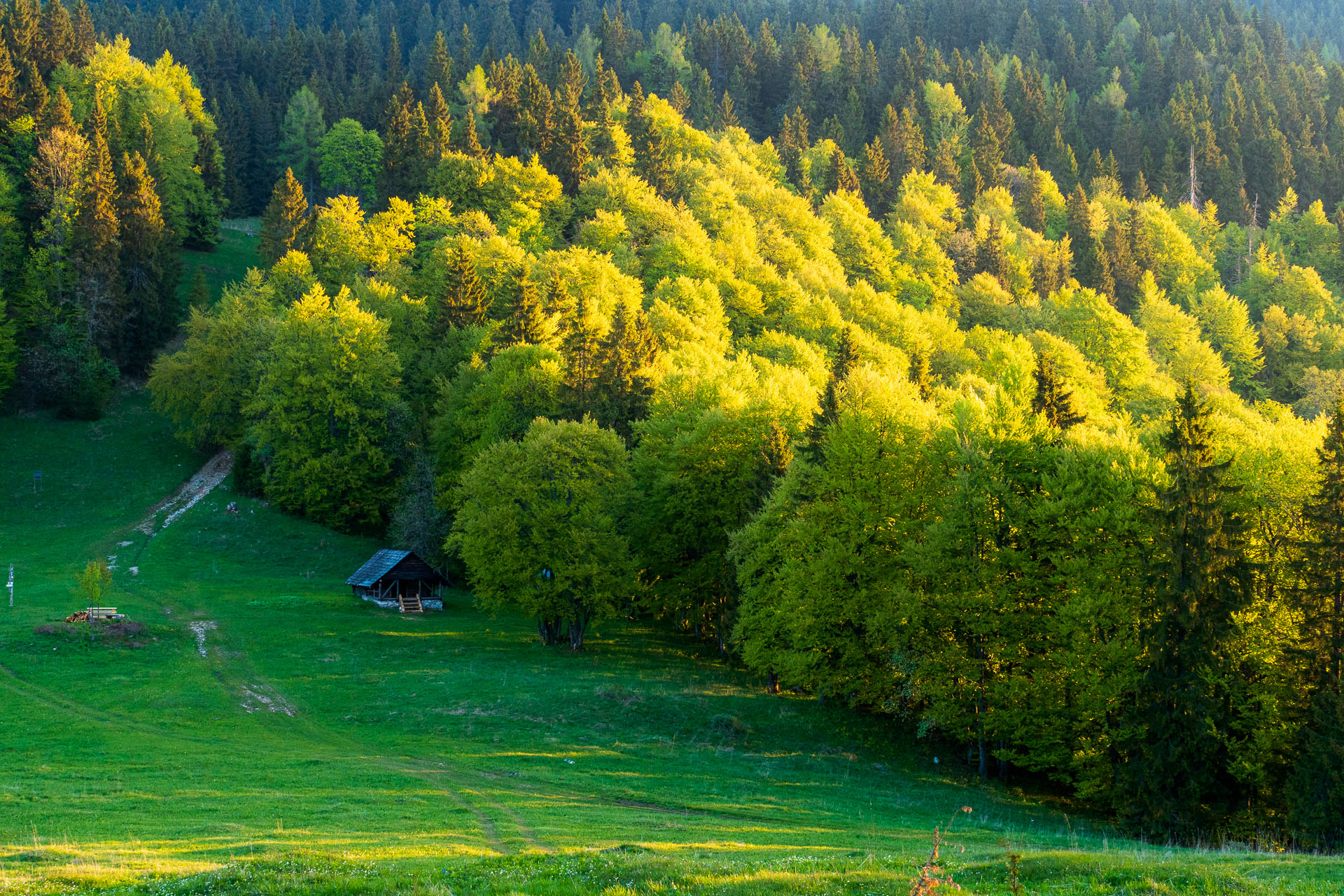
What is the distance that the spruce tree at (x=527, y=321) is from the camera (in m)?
76.6

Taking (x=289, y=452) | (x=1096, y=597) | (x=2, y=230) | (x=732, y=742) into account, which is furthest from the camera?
(x=2, y=230)

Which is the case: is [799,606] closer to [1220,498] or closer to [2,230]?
[1220,498]

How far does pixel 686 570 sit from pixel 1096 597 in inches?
979

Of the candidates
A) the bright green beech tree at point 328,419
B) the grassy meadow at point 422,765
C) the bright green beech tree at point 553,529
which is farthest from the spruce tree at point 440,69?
the bright green beech tree at point 553,529

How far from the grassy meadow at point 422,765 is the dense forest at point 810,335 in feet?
13.4

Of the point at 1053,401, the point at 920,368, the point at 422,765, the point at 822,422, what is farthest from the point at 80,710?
the point at 920,368

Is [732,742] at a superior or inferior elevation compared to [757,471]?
inferior

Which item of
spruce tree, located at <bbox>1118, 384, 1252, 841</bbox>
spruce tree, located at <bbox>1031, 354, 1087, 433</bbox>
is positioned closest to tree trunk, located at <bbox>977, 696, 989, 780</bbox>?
spruce tree, located at <bbox>1118, 384, 1252, 841</bbox>

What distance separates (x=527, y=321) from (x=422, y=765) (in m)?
45.6

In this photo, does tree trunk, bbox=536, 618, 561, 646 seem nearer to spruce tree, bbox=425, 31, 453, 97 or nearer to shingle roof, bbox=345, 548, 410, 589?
shingle roof, bbox=345, 548, 410, 589

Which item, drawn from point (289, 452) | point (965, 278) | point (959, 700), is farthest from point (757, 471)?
point (965, 278)

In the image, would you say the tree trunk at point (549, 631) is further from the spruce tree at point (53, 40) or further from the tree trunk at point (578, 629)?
the spruce tree at point (53, 40)

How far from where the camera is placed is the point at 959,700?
4228 cm

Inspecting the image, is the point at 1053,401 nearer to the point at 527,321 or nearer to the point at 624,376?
the point at 624,376
